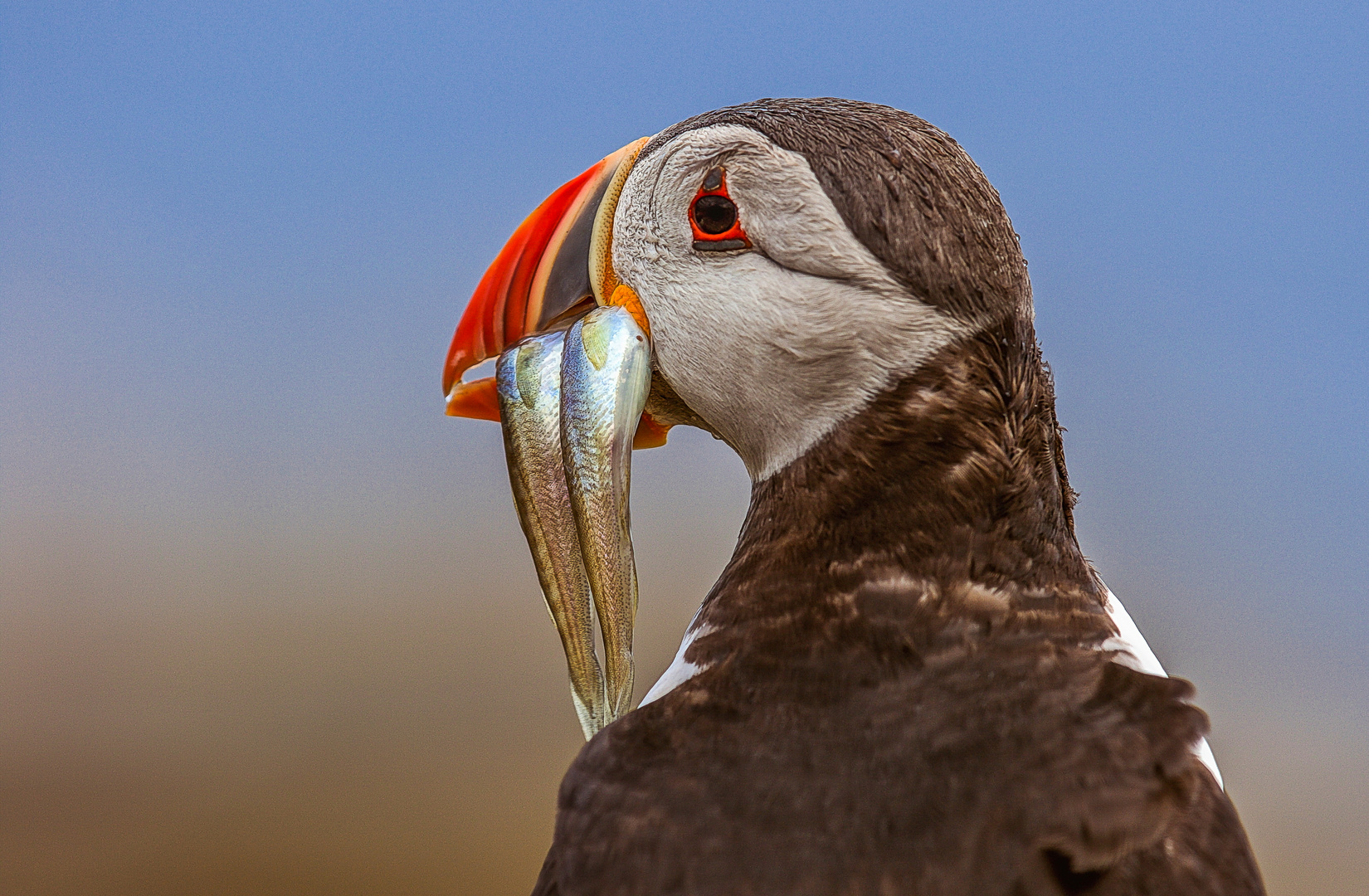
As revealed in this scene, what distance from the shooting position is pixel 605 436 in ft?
5.03

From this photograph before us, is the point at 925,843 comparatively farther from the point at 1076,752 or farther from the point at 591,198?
the point at 591,198

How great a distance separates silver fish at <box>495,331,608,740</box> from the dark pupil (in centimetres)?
30

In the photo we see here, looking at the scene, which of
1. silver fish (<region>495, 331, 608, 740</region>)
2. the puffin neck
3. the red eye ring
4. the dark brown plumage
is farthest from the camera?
silver fish (<region>495, 331, 608, 740</region>)

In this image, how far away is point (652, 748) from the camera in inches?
52.7

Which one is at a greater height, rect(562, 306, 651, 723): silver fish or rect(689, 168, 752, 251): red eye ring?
rect(689, 168, 752, 251): red eye ring

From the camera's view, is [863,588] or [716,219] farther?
[716,219]

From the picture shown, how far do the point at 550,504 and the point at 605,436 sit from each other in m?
0.15

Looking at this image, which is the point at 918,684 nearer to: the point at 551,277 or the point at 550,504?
the point at 550,504

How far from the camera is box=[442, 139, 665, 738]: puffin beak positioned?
5.08 ft

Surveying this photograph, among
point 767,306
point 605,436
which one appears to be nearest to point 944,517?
point 767,306

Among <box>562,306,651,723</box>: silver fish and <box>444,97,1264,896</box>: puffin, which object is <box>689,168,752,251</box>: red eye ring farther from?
<box>562,306,651,723</box>: silver fish

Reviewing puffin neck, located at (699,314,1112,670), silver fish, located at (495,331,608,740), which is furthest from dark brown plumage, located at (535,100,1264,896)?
silver fish, located at (495,331,608,740)

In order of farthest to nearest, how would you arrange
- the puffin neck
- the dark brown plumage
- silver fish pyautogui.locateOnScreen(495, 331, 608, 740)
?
1. silver fish pyautogui.locateOnScreen(495, 331, 608, 740)
2. the puffin neck
3. the dark brown plumage

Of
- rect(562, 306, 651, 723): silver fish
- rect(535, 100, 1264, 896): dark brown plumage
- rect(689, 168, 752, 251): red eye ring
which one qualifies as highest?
rect(689, 168, 752, 251): red eye ring
